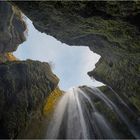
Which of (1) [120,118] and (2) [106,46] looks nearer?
(2) [106,46]

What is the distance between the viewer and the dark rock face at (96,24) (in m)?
8.61

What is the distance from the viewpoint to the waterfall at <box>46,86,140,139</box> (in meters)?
18.9

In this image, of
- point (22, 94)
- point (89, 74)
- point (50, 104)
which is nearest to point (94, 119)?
point (89, 74)

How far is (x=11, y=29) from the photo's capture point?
1094 inches

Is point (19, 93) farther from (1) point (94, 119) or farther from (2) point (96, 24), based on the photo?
(2) point (96, 24)

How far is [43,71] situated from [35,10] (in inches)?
465

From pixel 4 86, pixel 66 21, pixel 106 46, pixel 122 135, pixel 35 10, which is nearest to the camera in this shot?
pixel 35 10

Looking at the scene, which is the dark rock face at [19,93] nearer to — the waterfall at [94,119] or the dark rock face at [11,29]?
the waterfall at [94,119]

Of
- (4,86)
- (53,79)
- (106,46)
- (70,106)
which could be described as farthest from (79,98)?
(106,46)

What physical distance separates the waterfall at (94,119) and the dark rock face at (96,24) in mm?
5567

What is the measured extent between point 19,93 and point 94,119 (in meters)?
6.92

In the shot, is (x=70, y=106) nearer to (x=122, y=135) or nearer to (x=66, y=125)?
(x=66, y=125)

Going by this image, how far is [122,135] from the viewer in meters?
19.0

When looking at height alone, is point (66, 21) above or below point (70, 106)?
above
